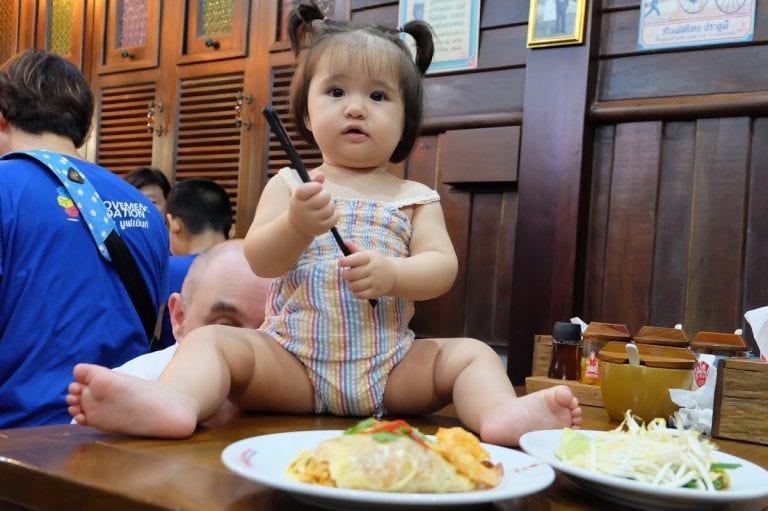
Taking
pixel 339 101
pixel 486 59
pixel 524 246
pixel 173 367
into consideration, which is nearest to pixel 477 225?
pixel 524 246

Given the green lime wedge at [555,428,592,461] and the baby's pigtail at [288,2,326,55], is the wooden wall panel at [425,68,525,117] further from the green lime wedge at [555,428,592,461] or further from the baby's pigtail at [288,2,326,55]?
the green lime wedge at [555,428,592,461]

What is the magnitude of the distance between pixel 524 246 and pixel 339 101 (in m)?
1.27

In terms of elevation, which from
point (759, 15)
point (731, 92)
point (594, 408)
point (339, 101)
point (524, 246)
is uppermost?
point (759, 15)

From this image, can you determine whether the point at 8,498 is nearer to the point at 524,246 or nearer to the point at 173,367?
the point at 173,367

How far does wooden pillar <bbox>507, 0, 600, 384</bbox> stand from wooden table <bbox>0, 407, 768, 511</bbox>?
1554 millimetres

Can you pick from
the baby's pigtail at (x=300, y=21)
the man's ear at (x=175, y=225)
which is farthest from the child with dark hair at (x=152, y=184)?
the baby's pigtail at (x=300, y=21)

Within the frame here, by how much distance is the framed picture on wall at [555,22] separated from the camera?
226cm

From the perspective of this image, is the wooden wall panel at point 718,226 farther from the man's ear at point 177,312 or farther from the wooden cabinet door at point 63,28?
the wooden cabinet door at point 63,28

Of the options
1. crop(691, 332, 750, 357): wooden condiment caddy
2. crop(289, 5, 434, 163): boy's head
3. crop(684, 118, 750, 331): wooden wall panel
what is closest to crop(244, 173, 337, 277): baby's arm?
crop(289, 5, 434, 163): boy's head

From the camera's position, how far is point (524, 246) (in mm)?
2350

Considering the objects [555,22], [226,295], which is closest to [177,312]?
[226,295]

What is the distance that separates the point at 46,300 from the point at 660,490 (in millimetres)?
1269

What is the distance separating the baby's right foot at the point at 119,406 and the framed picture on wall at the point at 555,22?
1.82 m

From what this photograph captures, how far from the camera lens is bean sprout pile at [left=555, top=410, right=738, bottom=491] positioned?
2.26ft
